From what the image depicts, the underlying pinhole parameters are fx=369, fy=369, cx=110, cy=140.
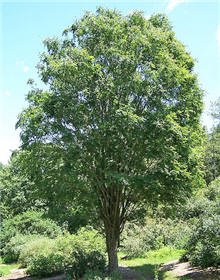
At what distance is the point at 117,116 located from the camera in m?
13.3

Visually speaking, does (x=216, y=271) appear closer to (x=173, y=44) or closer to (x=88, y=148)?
(x=88, y=148)

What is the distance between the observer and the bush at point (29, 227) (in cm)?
2609

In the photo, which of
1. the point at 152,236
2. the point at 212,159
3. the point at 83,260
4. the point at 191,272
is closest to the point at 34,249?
the point at 83,260

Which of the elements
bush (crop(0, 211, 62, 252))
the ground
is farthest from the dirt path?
bush (crop(0, 211, 62, 252))

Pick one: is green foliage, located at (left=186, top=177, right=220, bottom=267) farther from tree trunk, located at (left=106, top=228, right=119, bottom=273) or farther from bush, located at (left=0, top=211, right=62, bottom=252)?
bush, located at (left=0, top=211, right=62, bottom=252)

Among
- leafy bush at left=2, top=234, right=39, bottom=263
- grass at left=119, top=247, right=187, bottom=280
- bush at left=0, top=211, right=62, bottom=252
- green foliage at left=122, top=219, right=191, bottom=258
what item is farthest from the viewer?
bush at left=0, top=211, right=62, bottom=252

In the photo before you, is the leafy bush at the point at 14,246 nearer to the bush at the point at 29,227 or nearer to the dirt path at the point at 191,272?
the bush at the point at 29,227

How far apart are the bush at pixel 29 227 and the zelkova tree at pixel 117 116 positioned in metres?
11.7

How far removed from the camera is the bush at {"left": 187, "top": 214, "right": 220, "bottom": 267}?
13.1 m

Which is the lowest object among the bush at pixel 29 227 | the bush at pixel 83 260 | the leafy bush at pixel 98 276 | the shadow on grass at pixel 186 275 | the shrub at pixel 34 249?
the shadow on grass at pixel 186 275

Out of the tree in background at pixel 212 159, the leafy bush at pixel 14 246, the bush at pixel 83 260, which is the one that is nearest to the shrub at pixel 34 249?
the bush at pixel 83 260

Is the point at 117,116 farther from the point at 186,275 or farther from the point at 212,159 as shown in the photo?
the point at 212,159

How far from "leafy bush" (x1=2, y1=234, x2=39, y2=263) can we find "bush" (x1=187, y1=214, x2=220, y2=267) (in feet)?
43.7

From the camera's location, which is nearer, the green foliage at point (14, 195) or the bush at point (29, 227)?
the bush at point (29, 227)
